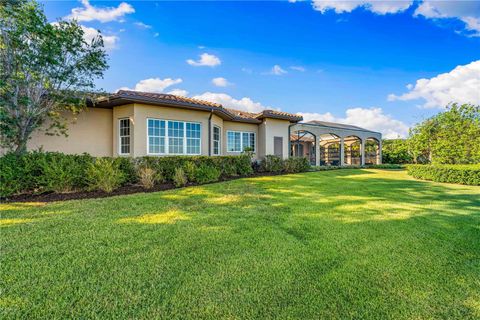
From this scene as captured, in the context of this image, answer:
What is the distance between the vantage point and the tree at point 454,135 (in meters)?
15.6

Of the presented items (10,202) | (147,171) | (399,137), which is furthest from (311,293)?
(399,137)

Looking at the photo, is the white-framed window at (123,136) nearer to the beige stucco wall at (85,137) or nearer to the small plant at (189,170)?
the beige stucco wall at (85,137)

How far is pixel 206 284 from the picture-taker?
8.37 feet

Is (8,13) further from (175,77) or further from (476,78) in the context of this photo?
(476,78)

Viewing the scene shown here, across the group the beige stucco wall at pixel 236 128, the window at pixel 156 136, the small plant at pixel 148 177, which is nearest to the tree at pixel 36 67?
the window at pixel 156 136

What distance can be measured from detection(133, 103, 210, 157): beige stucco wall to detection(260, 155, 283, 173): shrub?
4383mm

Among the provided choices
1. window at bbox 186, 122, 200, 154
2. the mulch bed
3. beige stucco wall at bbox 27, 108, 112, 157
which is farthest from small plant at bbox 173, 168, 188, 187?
beige stucco wall at bbox 27, 108, 112, 157

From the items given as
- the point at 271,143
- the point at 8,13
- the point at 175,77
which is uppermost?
the point at 175,77

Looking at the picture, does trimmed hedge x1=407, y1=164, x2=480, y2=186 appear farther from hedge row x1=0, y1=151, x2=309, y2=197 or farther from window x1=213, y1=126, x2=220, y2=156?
window x1=213, y1=126, x2=220, y2=156

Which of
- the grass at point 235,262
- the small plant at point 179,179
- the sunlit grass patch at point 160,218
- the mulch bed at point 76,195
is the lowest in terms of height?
the grass at point 235,262

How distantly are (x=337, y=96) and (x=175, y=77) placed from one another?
14493 mm

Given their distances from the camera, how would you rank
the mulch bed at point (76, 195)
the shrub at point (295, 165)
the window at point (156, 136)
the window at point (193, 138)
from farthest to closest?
the shrub at point (295, 165)
the window at point (193, 138)
the window at point (156, 136)
the mulch bed at point (76, 195)

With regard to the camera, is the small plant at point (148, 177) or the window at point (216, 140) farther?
the window at point (216, 140)

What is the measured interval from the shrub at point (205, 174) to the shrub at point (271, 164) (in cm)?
518
